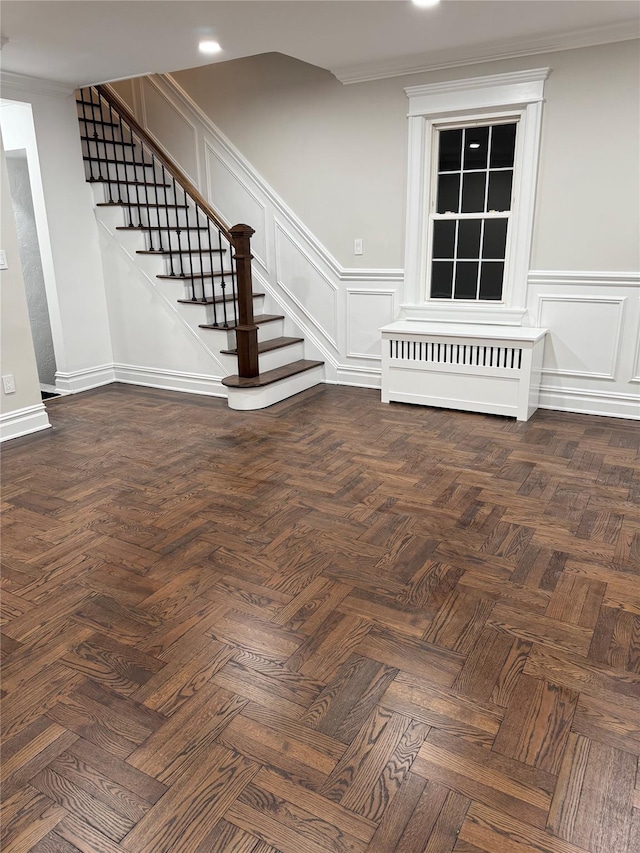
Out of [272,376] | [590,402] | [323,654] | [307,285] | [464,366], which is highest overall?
[307,285]

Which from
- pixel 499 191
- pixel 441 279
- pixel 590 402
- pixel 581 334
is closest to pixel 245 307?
pixel 441 279

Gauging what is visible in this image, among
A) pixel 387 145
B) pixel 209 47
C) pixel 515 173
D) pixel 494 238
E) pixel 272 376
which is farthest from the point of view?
pixel 272 376

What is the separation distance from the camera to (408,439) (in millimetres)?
3918

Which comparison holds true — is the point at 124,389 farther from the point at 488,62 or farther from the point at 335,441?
the point at 488,62

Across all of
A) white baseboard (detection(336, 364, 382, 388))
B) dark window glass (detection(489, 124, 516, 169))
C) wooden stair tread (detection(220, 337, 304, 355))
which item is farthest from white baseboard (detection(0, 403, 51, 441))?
dark window glass (detection(489, 124, 516, 169))

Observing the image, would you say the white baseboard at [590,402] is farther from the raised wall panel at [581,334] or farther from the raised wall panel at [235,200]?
the raised wall panel at [235,200]

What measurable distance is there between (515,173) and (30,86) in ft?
12.2

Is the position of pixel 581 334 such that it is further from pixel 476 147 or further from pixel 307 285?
pixel 307 285

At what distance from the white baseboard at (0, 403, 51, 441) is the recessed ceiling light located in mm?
2655

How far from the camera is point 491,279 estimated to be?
15.2 ft

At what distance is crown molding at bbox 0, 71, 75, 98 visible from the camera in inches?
171

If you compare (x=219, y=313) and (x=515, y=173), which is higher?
(x=515, y=173)

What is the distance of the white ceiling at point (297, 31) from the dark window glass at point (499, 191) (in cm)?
78

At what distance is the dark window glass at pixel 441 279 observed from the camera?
4793mm
